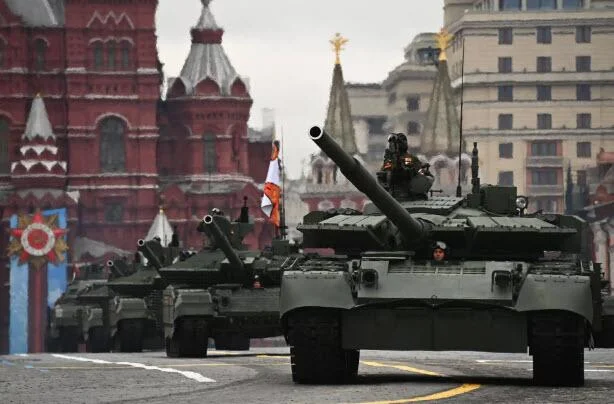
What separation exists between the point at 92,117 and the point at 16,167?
487 cm

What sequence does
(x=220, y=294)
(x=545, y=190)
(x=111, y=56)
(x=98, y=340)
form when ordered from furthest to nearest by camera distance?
(x=545, y=190) < (x=111, y=56) < (x=98, y=340) < (x=220, y=294)

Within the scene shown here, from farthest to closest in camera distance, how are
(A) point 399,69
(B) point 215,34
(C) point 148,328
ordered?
Result: (A) point 399,69
(B) point 215,34
(C) point 148,328

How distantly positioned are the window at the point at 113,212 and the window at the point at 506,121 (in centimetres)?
5130

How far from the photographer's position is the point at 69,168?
108 m

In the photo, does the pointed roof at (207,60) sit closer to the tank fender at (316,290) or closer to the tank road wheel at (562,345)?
the tank fender at (316,290)

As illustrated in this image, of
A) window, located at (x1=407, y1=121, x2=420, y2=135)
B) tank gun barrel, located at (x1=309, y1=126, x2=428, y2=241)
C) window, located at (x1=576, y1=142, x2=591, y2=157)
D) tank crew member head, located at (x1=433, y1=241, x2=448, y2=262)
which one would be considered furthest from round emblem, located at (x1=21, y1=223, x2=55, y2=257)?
tank crew member head, located at (x1=433, y1=241, x2=448, y2=262)

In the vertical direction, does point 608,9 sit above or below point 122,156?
above

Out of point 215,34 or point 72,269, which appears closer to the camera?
point 72,269

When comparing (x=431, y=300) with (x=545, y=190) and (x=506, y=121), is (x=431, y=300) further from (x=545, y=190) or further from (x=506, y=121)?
(x=506, y=121)

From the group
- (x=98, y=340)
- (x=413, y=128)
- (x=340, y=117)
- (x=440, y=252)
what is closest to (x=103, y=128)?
(x=340, y=117)

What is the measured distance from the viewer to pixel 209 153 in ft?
365

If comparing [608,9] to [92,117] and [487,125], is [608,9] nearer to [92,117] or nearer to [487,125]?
[487,125]

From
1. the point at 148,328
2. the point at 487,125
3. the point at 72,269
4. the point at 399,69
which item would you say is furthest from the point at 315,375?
the point at 399,69

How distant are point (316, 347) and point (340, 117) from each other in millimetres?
116636
